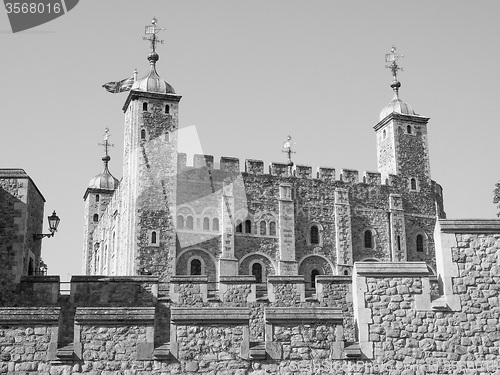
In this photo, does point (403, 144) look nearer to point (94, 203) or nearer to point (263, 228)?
point (263, 228)

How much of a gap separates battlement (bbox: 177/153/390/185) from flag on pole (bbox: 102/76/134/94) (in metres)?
5.64

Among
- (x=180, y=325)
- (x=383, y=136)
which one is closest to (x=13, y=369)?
(x=180, y=325)

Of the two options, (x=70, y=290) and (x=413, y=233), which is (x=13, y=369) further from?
(x=413, y=233)

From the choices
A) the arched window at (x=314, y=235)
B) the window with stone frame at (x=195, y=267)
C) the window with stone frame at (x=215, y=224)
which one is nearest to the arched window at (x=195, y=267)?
the window with stone frame at (x=195, y=267)

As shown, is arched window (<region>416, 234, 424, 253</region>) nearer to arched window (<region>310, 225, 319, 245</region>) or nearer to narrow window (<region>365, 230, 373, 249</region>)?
narrow window (<region>365, 230, 373, 249</region>)

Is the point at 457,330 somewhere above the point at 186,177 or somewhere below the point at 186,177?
below

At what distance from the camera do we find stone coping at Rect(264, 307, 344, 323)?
12648 millimetres

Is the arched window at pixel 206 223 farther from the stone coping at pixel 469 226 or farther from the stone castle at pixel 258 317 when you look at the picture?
the stone coping at pixel 469 226

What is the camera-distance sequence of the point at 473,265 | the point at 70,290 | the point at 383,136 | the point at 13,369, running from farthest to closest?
the point at 383,136, the point at 70,290, the point at 473,265, the point at 13,369

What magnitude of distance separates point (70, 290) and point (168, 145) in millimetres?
25359

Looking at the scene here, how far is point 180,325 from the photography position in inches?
494

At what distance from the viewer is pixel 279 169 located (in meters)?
45.6

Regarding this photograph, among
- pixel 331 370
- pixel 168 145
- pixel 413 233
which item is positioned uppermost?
pixel 168 145

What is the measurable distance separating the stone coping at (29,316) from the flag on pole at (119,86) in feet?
114
